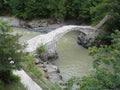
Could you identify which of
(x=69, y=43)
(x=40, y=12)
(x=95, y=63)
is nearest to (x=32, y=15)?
(x=40, y=12)

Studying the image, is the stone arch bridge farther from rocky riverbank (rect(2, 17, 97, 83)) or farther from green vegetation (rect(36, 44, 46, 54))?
green vegetation (rect(36, 44, 46, 54))

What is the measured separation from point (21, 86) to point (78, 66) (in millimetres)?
8399

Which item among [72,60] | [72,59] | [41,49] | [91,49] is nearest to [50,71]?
[41,49]

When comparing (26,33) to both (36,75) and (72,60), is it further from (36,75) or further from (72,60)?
(36,75)

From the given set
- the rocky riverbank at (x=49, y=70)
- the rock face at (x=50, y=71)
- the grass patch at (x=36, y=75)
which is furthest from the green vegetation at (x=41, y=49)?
the grass patch at (x=36, y=75)

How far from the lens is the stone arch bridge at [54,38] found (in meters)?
24.0

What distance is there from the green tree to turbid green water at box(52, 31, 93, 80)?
699 cm

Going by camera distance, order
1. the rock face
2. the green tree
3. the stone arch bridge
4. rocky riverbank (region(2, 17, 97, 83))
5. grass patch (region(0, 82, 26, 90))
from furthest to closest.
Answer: the stone arch bridge, rocky riverbank (region(2, 17, 97, 83)), the rock face, grass patch (region(0, 82, 26, 90)), the green tree

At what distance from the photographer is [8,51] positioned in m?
14.4

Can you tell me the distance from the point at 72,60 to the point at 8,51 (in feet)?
35.3

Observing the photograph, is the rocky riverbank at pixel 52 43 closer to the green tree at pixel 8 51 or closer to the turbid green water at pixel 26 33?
the green tree at pixel 8 51

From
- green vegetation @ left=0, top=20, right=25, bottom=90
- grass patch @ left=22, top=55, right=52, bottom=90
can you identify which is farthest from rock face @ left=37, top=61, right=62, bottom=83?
green vegetation @ left=0, top=20, right=25, bottom=90

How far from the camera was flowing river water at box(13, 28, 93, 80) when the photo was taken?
22.3 meters

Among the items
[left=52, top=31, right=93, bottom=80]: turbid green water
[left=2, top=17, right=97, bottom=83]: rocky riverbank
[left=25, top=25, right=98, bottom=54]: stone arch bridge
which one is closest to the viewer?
[left=2, top=17, right=97, bottom=83]: rocky riverbank
